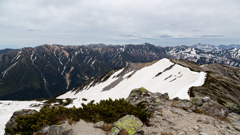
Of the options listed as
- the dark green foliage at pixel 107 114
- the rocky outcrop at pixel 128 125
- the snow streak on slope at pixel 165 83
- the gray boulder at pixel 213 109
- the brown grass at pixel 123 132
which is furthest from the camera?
the snow streak on slope at pixel 165 83

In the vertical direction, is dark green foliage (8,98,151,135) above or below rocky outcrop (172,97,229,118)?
above

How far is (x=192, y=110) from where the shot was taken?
15891 millimetres

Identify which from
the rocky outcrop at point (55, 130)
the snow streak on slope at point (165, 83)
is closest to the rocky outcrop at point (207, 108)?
the snow streak on slope at point (165, 83)

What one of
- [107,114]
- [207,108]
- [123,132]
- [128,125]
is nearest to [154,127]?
[128,125]

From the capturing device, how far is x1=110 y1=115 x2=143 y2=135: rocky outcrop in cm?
990

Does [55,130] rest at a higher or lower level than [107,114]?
higher

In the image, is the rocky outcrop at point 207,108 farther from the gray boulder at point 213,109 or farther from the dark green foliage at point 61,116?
the dark green foliage at point 61,116

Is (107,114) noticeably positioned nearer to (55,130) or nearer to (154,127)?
(154,127)

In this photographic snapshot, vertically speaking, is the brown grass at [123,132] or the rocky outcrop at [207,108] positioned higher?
the brown grass at [123,132]

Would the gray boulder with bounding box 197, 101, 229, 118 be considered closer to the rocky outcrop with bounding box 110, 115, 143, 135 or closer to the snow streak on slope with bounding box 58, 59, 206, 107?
the rocky outcrop with bounding box 110, 115, 143, 135

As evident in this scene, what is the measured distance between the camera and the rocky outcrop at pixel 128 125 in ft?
32.5

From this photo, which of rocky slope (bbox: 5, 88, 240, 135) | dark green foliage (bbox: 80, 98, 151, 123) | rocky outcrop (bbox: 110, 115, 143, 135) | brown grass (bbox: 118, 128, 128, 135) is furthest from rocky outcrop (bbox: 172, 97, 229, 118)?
brown grass (bbox: 118, 128, 128, 135)

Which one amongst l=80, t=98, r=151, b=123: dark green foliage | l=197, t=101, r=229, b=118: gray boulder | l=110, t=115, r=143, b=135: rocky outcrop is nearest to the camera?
l=110, t=115, r=143, b=135: rocky outcrop

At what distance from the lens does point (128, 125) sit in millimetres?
10398
